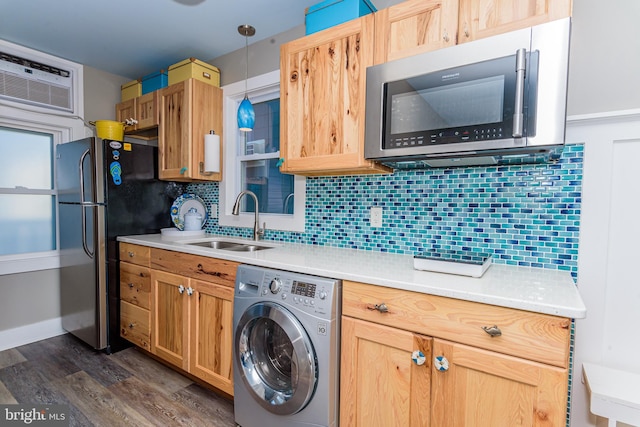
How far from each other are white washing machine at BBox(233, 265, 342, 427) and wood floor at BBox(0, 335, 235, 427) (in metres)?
0.39

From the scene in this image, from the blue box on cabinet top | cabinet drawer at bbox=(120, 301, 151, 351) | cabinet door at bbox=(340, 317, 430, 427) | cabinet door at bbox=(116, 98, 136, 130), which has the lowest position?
cabinet drawer at bbox=(120, 301, 151, 351)

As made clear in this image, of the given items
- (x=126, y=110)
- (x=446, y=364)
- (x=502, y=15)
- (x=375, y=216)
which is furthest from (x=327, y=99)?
(x=126, y=110)

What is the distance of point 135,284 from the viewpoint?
2.41 metres

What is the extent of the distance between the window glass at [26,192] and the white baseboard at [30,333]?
0.65m

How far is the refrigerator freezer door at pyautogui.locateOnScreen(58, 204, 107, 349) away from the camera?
2.45 m

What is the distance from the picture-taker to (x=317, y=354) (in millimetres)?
1376

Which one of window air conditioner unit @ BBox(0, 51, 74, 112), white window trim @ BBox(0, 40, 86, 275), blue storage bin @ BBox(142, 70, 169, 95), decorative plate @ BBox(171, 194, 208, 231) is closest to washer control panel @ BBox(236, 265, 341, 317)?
decorative plate @ BBox(171, 194, 208, 231)

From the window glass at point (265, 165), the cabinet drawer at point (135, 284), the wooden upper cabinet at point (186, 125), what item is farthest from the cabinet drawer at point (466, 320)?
the wooden upper cabinet at point (186, 125)

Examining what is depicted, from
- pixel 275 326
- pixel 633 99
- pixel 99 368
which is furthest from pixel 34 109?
pixel 633 99

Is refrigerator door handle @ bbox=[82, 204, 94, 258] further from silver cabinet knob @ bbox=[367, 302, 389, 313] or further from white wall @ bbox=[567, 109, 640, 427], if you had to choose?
white wall @ bbox=[567, 109, 640, 427]

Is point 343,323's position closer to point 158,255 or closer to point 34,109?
point 158,255

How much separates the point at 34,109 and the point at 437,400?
11.8ft

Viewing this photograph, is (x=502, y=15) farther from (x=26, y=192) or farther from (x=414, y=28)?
(x=26, y=192)

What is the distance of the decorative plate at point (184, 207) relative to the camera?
2.82 m
